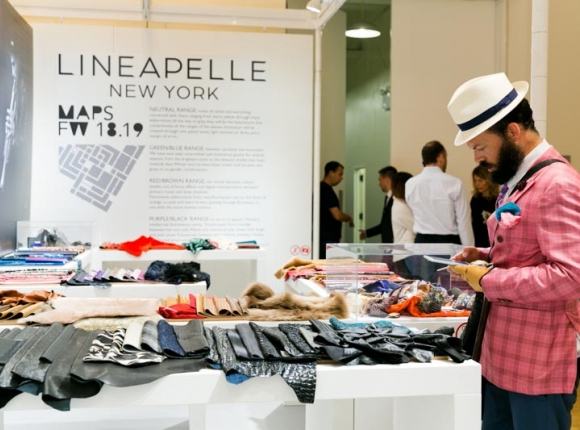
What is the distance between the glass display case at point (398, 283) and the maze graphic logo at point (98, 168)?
13.1ft

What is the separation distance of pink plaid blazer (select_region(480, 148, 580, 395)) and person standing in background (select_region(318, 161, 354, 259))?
559cm

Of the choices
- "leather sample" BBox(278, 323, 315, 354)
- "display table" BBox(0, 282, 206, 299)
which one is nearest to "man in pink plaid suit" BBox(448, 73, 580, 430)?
"leather sample" BBox(278, 323, 315, 354)

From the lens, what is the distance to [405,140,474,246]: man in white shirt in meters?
5.28

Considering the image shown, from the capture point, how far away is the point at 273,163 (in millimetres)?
7320

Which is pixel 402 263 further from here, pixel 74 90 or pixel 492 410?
Answer: pixel 74 90

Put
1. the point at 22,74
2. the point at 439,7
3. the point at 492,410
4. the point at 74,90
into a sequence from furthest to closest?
the point at 439,7, the point at 74,90, the point at 22,74, the point at 492,410

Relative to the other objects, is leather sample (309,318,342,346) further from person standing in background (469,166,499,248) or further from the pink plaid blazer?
person standing in background (469,166,499,248)

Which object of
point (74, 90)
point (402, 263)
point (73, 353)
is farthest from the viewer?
point (74, 90)

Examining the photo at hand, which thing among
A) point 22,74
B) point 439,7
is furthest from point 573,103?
point 22,74

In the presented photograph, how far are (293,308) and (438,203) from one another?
2.67 meters

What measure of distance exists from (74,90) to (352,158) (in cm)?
426

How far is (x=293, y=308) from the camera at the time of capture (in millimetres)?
3096

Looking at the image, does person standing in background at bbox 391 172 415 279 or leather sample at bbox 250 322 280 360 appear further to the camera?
person standing in background at bbox 391 172 415 279

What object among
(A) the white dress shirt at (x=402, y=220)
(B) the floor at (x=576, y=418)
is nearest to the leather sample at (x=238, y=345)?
(B) the floor at (x=576, y=418)
